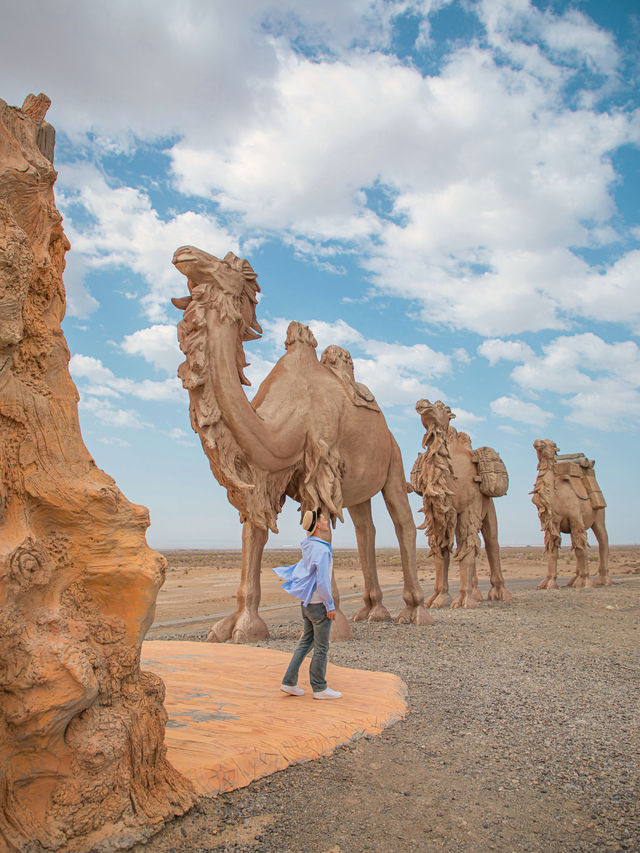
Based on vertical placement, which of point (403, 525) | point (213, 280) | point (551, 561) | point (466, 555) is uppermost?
point (213, 280)

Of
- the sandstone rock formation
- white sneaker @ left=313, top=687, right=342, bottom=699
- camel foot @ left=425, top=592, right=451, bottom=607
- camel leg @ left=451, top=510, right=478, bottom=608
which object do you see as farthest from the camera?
camel foot @ left=425, top=592, right=451, bottom=607

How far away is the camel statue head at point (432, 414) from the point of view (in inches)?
465

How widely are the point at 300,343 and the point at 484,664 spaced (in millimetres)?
4588

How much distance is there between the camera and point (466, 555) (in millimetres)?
12297

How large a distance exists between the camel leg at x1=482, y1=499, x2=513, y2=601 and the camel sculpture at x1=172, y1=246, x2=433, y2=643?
4.47m

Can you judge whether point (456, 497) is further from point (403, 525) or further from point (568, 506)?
point (568, 506)

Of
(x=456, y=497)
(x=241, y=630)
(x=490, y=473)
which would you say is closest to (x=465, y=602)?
(x=456, y=497)

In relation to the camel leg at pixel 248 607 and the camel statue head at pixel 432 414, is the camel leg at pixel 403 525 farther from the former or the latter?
the camel leg at pixel 248 607

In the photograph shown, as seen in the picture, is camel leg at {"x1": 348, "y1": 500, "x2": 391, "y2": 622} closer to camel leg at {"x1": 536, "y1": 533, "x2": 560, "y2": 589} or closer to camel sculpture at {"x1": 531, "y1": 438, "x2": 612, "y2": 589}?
camel sculpture at {"x1": 531, "y1": 438, "x2": 612, "y2": 589}

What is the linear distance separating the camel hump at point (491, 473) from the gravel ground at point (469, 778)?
6714 mm

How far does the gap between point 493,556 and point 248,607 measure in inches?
314

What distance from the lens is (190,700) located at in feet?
14.4

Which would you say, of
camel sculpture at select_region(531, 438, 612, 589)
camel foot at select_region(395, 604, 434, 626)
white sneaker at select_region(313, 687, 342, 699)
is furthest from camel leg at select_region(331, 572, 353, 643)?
camel sculpture at select_region(531, 438, 612, 589)

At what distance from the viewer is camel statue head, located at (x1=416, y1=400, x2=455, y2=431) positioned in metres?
11.8
